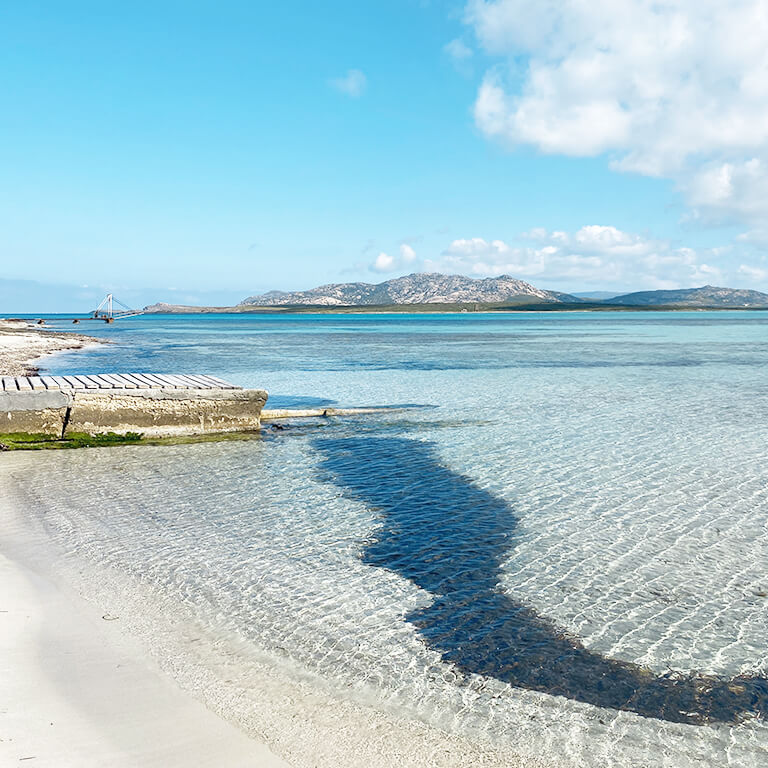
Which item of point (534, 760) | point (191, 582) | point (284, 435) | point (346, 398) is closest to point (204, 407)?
point (284, 435)

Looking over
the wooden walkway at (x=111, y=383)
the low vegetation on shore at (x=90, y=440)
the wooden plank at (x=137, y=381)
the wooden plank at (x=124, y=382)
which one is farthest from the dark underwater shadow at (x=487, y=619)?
the wooden plank at (x=124, y=382)

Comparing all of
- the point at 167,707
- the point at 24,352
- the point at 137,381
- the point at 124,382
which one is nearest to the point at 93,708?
the point at 167,707

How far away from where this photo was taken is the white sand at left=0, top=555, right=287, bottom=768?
15.4ft

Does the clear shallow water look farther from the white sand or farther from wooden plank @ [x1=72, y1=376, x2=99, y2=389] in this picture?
wooden plank @ [x1=72, y1=376, x2=99, y2=389]

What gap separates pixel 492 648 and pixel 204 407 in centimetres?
1170

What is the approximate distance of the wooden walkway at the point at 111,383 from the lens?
51.3 ft

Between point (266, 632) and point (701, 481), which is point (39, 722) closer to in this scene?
point (266, 632)

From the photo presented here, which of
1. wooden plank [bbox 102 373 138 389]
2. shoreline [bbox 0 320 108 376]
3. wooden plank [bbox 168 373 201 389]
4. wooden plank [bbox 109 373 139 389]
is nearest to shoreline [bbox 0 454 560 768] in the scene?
wooden plank [bbox 102 373 138 389]

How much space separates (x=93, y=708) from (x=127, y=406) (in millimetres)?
11492

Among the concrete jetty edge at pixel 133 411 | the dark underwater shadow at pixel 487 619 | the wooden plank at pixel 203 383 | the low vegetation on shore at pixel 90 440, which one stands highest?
the wooden plank at pixel 203 383

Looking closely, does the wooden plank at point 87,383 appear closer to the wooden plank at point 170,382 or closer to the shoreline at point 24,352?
the wooden plank at point 170,382

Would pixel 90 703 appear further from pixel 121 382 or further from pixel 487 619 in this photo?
pixel 121 382

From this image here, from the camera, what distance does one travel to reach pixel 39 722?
4996 millimetres

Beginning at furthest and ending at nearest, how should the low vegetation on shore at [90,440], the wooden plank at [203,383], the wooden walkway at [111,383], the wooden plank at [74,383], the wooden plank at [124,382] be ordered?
the wooden plank at [203,383], the wooden plank at [124,382], the wooden plank at [74,383], the wooden walkway at [111,383], the low vegetation on shore at [90,440]
